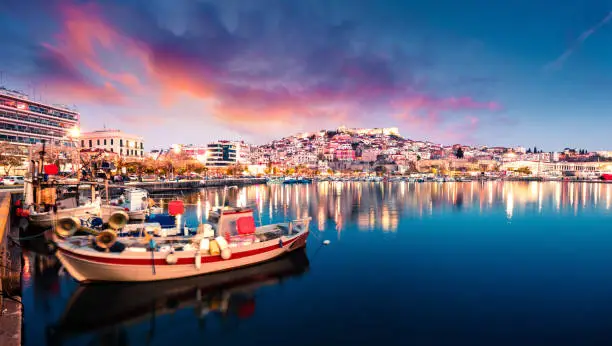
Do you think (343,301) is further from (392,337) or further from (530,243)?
(530,243)

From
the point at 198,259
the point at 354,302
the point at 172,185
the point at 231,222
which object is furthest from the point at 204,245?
the point at 172,185

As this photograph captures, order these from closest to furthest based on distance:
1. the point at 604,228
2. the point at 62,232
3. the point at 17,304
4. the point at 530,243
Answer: the point at 17,304
the point at 62,232
the point at 530,243
the point at 604,228

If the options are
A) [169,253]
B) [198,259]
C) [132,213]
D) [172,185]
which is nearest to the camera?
[169,253]

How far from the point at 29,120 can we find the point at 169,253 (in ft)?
274

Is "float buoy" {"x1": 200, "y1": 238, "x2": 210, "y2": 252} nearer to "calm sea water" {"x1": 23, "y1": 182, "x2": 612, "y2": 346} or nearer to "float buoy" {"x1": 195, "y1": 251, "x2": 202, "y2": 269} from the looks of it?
"float buoy" {"x1": 195, "y1": 251, "x2": 202, "y2": 269}

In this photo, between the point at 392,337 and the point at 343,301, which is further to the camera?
the point at 343,301

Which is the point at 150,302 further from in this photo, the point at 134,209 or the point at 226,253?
the point at 134,209

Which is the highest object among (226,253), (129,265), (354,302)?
(226,253)

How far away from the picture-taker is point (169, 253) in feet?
38.7

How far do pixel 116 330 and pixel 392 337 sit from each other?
737cm

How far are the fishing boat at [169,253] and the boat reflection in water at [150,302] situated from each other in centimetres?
35

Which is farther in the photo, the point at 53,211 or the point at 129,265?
the point at 53,211

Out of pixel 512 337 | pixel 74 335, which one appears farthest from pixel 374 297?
pixel 74 335

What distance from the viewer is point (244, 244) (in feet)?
44.5
